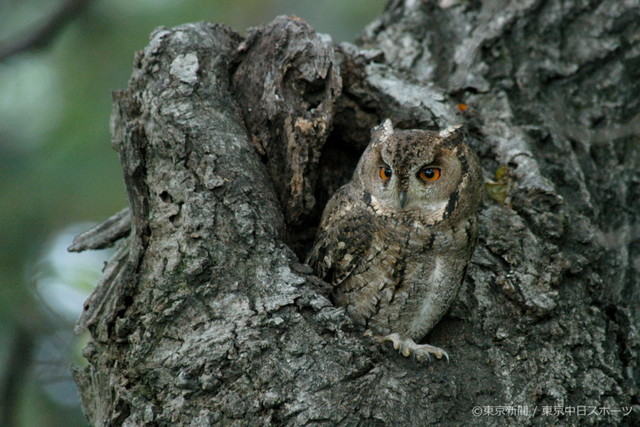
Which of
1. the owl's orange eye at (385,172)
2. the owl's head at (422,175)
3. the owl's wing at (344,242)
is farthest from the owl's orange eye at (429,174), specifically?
the owl's wing at (344,242)

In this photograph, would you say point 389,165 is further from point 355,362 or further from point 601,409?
point 601,409

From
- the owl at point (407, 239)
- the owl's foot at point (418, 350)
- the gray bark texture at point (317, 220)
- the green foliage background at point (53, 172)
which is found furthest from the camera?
the green foliage background at point (53, 172)

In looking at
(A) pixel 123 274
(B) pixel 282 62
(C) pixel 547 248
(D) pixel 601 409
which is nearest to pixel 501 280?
(C) pixel 547 248

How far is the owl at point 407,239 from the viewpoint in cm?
263

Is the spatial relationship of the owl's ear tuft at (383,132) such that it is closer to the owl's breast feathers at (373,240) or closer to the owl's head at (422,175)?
the owl's head at (422,175)

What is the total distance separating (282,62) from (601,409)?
206cm

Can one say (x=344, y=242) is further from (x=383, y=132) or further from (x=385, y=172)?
(x=383, y=132)

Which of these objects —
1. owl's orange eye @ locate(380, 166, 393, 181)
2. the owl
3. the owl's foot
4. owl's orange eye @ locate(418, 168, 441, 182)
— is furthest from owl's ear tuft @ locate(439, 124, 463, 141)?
the owl's foot

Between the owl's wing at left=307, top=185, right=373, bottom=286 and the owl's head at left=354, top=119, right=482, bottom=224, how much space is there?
0.09m

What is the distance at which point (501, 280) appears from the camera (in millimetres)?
2777

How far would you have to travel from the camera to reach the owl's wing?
2719 millimetres

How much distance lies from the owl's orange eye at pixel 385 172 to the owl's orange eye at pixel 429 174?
5.0 inches

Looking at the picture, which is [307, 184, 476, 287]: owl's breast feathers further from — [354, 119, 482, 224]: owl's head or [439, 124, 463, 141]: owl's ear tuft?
[439, 124, 463, 141]: owl's ear tuft

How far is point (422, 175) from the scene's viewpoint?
8.57ft
